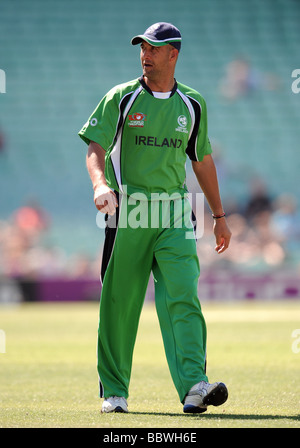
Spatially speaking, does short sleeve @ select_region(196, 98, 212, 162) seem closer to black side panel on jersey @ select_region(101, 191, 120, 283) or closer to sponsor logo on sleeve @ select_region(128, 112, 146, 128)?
sponsor logo on sleeve @ select_region(128, 112, 146, 128)

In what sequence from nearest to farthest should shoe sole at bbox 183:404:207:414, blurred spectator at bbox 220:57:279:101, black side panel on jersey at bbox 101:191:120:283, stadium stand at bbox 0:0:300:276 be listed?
shoe sole at bbox 183:404:207:414
black side panel on jersey at bbox 101:191:120:283
stadium stand at bbox 0:0:300:276
blurred spectator at bbox 220:57:279:101

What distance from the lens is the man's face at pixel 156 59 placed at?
16.4ft

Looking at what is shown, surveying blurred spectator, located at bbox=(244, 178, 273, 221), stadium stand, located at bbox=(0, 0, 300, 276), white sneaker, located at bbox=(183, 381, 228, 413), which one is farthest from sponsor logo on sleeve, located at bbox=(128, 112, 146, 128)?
stadium stand, located at bbox=(0, 0, 300, 276)

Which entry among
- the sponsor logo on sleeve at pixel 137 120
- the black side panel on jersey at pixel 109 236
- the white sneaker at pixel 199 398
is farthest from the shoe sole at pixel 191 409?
the sponsor logo on sleeve at pixel 137 120

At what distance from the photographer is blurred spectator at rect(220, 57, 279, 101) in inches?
1047

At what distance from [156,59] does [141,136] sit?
0.47 meters

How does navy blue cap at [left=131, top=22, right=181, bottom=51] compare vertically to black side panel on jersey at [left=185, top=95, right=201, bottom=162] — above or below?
above

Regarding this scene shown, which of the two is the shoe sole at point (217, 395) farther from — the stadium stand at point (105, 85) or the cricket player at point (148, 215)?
the stadium stand at point (105, 85)

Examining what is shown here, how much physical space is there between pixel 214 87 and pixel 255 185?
15.6 ft

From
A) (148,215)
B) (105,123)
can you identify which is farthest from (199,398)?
(105,123)

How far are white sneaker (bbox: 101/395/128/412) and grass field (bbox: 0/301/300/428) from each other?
95 mm

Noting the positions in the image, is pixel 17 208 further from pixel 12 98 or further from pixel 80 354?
pixel 80 354

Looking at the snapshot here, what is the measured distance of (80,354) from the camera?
8.95m
